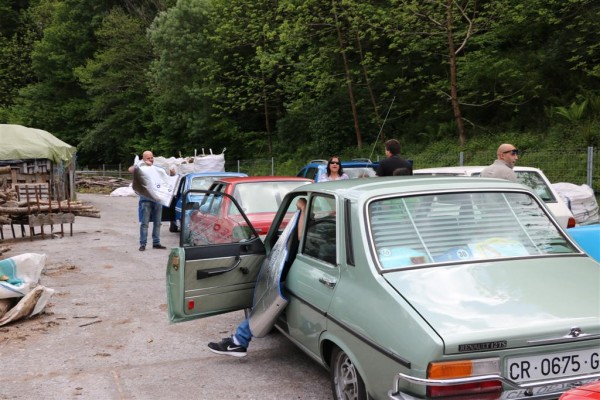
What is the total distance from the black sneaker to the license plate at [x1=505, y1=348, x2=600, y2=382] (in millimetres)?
2571

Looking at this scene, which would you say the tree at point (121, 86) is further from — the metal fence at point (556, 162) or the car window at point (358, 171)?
the car window at point (358, 171)

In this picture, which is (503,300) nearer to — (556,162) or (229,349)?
(229,349)

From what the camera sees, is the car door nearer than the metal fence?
Yes

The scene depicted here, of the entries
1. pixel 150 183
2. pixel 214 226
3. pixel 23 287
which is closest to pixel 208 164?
pixel 150 183

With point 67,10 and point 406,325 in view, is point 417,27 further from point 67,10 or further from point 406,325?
point 67,10

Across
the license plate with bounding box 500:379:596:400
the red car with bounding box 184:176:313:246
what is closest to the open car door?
the red car with bounding box 184:176:313:246

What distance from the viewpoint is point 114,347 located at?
5359mm

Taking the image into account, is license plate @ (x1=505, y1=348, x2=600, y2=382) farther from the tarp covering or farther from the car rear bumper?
the tarp covering

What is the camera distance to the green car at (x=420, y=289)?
9.08ft

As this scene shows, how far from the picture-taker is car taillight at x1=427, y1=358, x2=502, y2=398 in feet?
8.79

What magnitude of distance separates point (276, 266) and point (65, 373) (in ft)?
6.88

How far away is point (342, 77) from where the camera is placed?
25531mm

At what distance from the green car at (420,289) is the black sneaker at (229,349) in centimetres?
31

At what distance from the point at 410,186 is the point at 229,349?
7.18 ft
